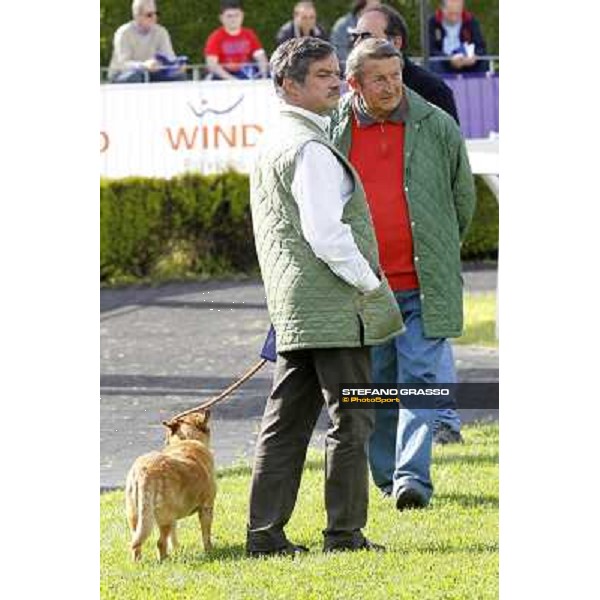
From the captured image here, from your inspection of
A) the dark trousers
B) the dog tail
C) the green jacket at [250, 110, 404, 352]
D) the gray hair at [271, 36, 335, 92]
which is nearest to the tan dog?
the dog tail

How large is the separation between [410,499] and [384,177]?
3.33 feet

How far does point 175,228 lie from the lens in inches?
519

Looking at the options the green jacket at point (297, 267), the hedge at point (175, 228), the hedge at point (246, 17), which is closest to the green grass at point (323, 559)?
the green jacket at point (297, 267)

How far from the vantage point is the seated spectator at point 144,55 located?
13406mm

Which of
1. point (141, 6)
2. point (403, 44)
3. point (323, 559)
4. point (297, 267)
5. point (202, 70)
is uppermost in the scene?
point (141, 6)

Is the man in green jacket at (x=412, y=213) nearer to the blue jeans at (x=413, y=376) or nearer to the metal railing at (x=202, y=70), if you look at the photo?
the blue jeans at (x=413, y=376)

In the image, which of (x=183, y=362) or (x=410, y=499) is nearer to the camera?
(x=410, y=499)

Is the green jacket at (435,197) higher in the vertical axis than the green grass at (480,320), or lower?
higher

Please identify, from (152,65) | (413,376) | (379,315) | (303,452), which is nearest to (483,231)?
(152,65)

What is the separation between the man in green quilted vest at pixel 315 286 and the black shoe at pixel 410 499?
0.71m

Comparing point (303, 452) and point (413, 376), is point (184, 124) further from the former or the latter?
point (303, 452)

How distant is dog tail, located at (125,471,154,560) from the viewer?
5512mm
